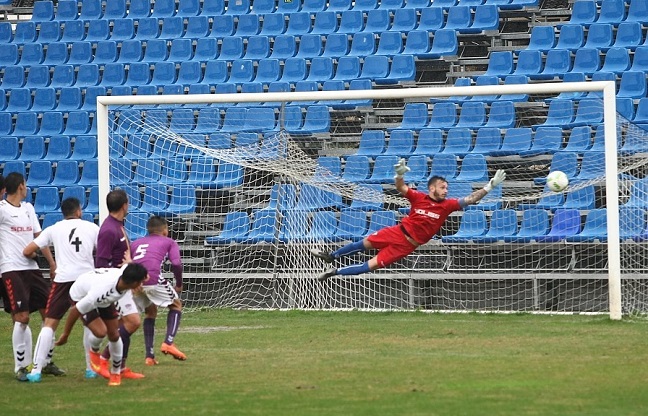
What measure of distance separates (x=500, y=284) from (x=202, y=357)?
649 cm

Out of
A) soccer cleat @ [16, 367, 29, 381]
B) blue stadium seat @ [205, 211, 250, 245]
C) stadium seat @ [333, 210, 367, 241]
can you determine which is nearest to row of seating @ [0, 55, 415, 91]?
stadium seat @ [333, 210, 367, 241]

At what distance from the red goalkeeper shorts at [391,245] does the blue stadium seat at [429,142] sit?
4101 mm

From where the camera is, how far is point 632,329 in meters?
13.5

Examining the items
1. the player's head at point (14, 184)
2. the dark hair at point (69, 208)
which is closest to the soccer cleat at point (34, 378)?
the dark hair at point (69, 208)

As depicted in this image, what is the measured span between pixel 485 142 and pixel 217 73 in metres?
6.34

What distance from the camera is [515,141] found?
18.2 m

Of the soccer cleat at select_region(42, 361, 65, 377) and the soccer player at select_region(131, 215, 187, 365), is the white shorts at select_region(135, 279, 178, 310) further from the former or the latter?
the soccer cleat at select_region(42, 361, 65, 377)

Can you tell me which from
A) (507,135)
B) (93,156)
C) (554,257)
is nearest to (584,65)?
(507,135)

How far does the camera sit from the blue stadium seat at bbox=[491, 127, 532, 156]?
1795 cm

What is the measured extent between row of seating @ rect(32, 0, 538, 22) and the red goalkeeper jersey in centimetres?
799

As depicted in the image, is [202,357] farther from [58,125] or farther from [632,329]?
[58,125]

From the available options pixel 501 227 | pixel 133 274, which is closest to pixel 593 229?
pixel 501 227

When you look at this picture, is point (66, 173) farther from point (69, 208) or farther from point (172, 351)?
point (69, 208)

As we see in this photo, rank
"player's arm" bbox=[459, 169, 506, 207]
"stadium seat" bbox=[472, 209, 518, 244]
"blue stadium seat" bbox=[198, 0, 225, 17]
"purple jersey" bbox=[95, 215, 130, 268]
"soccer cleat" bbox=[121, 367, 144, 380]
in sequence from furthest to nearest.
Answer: "blue stadium seat" bbox=[198, 0, 225, 17] < "stadium seat" bbox=[472, 209, 518, 244] < "player's arm" bbox=[459, 169, 506, 207] < "soccer cleat" bbox=[121, 367, 144, 380] < "purple jersey" bbox=[95, 215, 130, 268]
